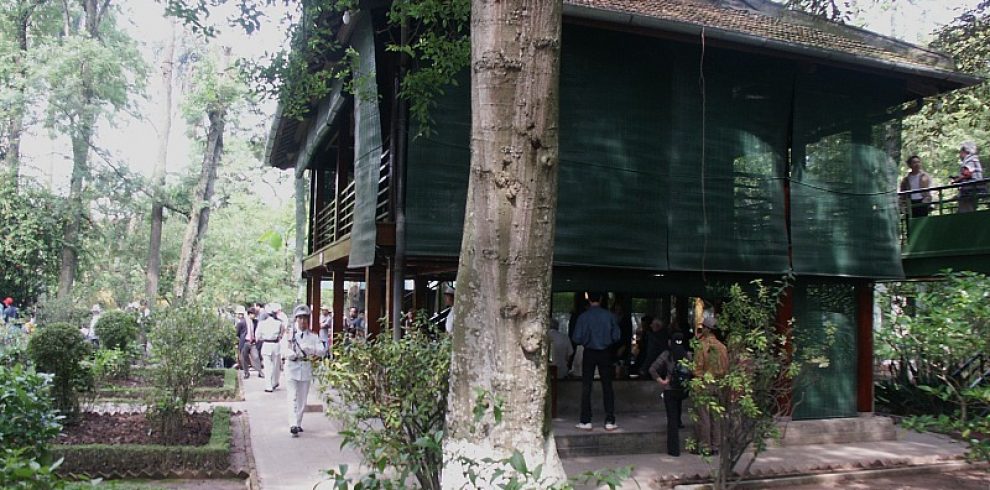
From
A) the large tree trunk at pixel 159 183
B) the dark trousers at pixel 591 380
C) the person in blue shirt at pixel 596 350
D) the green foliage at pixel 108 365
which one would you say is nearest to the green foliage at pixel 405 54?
the person in blue shirt at pixel 596 350

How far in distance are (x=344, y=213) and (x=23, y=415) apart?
7.89 metres

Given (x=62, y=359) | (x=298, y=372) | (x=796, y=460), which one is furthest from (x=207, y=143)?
(x=796, y=460)

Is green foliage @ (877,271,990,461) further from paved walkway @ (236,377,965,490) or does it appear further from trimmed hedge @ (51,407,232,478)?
trimmed hedge @ (51,407,232,478)

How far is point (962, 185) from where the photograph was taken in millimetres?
13141

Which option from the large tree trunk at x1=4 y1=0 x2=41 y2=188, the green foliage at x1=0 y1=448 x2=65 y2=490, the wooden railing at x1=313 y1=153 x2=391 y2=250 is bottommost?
the green foliage at x1=0 y1=448 x2=65 y2=490

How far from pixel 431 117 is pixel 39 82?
21.1 metres

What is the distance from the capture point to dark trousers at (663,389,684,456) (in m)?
9.62

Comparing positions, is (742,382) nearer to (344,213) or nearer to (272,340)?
(344,213)

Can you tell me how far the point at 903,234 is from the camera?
14484mm

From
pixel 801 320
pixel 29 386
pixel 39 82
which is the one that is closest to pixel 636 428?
pixel 801 320

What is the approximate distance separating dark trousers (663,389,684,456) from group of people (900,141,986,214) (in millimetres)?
7243

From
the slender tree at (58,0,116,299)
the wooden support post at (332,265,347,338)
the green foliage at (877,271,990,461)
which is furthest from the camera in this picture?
the slender tree at (58,0,116,299)

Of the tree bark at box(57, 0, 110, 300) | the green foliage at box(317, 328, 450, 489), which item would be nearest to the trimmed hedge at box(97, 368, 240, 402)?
the green foliage at box(317, 328, 450, 489)

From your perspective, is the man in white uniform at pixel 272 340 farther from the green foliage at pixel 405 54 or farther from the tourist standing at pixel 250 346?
the green foliage at pixel 405 54
